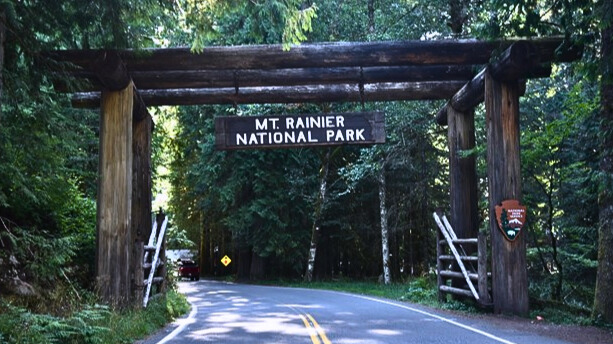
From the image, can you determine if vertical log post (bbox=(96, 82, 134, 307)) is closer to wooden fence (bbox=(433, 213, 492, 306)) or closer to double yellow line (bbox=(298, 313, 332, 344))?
double yellow line (bbox=(298, 313, 332, 344))

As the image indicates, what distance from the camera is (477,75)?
12.8 meters

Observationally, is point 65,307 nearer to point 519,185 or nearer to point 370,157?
point 519,185

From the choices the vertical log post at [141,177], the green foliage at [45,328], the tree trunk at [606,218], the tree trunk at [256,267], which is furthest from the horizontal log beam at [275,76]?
the tree trunk at [256,267]

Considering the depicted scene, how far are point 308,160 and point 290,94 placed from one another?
788 inches

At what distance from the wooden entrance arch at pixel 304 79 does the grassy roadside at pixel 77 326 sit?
3.68 feet

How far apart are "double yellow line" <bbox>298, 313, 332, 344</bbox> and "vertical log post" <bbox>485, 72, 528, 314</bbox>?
3667 mm

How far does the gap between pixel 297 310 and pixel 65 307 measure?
19.9 feet

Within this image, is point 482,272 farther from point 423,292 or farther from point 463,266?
point 423,292

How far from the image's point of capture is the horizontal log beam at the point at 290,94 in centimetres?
1345

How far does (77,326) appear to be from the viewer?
8.16 metres

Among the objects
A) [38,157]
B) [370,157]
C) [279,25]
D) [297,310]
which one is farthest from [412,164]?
[38,157]

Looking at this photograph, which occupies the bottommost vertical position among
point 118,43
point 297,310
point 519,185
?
point 297,310

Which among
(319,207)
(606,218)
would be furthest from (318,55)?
(319,207)

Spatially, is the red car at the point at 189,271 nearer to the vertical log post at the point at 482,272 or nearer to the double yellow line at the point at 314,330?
the double yellow line at the point at 314,330
